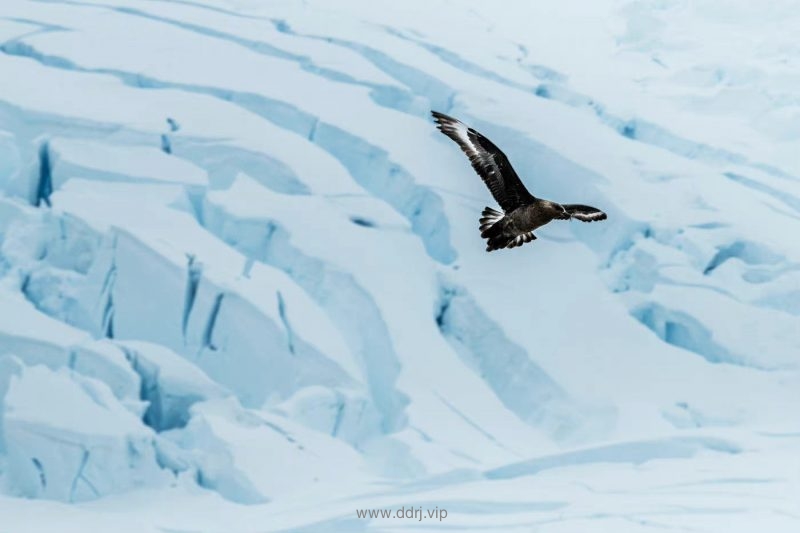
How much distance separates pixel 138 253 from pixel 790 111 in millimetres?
8810

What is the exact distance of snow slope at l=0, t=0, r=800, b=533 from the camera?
11.2 m

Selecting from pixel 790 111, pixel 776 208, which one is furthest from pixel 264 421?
pixel 790 111

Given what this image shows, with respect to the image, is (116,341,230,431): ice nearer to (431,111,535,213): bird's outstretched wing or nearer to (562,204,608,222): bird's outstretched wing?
(431,111,535,213): bird's outstretched wing

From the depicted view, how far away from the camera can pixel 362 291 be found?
12.6 m

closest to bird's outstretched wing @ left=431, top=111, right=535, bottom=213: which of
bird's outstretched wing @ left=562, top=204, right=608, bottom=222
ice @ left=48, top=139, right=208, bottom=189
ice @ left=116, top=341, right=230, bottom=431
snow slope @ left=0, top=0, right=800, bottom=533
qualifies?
bird's outstretched wing @ left=562, top=204, right=608, bottom=222

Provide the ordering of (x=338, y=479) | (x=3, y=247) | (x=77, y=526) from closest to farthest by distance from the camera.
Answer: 1. (x=77, y=526)
2. (x=338, y=479)
3. (x=3, y=247)

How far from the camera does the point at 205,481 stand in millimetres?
11188

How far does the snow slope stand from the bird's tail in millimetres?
5807

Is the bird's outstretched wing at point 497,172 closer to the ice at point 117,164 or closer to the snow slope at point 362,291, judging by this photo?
the snow slope at point 362,291

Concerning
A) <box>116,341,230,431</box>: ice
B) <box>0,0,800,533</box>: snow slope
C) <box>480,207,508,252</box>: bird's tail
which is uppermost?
<box>480,207,508,252</box>: bird's tail

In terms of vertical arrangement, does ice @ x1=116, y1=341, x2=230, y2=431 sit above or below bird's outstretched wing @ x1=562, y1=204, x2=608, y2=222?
below

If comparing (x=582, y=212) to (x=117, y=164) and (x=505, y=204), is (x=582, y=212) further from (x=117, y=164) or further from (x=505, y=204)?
(x=117, y=164)

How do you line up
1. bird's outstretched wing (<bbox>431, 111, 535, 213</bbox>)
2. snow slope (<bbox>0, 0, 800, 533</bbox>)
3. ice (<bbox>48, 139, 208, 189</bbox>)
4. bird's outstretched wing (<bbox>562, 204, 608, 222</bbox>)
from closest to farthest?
bird's outstretched wing (<bbox>562, 204, 608, 222</bbox>)
bird's outstretched wing (<bbox>431, 111, 535, 213</bbox>)
snow slope (<bbox>0, 0, 800, 533</bbox>)
ice (<bbox>48, 139, 208, 189</bbox>)

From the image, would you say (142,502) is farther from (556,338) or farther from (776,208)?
(776,208)
